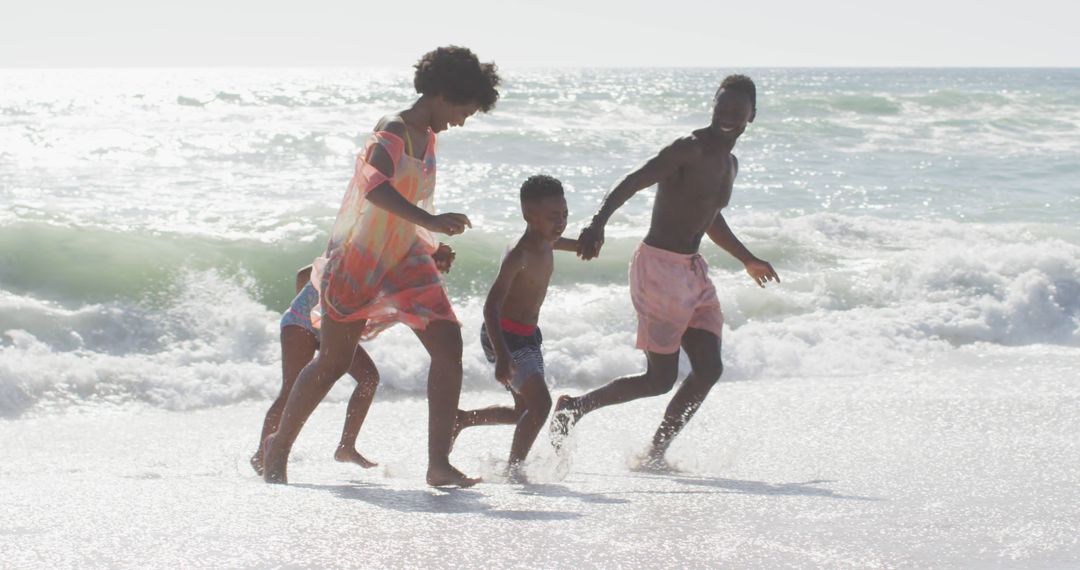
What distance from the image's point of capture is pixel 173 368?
7.38m

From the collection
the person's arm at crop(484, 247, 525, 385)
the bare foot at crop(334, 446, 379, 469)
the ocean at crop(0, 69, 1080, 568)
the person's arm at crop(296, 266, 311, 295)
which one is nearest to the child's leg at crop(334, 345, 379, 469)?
the bare foot at crop(334, 446, 379, 469)

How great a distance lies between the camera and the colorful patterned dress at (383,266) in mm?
3939

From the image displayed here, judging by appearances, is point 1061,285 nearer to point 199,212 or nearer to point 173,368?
point 173,368

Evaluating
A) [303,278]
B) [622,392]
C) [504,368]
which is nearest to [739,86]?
[622,392]

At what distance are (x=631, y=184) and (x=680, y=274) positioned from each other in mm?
426

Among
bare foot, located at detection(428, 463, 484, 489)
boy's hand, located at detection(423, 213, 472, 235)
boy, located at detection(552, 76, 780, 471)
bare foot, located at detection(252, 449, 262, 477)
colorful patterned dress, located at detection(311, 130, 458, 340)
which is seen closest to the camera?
boy's hand, located at detection(423, 213, 472, 235)

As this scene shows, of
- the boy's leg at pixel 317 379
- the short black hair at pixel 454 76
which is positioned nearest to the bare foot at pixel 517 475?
the boy's leg at pixel 317 379

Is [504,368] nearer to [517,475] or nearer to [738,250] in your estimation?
[517,475]

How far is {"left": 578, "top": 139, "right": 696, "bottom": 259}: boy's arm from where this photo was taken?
4191 millimetres

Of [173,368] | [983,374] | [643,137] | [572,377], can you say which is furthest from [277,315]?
[643,137]

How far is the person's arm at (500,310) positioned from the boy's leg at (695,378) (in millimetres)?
797

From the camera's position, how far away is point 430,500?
373 centimetres

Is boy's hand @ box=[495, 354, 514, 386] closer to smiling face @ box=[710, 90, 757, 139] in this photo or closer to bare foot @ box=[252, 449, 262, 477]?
bare foot @ box=[252, 449, 262, 477]

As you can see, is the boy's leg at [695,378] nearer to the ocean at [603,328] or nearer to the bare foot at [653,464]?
A: the bare foot at [653,464]
